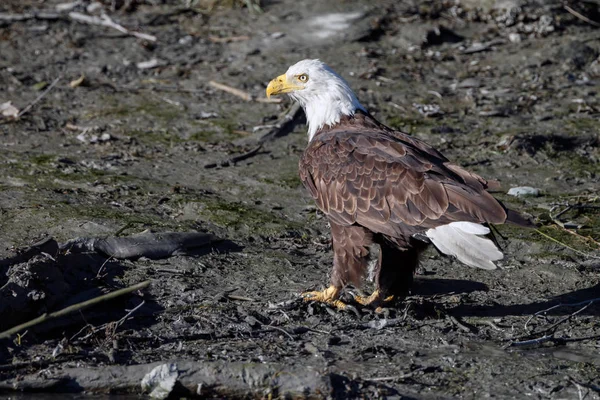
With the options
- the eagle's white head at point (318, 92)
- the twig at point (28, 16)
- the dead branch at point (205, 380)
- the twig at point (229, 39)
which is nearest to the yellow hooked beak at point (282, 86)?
the eagle's white head at point (318, 92)

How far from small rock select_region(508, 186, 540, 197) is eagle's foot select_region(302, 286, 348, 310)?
246cm

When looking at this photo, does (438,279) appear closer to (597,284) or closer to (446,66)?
(597,284)

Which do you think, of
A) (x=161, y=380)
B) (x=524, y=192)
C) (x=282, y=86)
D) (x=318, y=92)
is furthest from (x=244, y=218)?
(x=161, y=380)

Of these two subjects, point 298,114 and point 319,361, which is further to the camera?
point 298,114

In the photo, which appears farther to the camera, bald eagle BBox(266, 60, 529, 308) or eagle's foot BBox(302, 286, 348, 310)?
eagle's foot BBox(302, 286, 348, 310)

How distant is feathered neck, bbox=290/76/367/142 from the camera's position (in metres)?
6.25

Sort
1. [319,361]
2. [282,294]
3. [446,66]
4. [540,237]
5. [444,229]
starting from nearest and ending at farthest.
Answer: [319,361] < [444,229] < [282,294] < [540,237] < [446,66]

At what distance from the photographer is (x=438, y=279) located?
6086 millimetres

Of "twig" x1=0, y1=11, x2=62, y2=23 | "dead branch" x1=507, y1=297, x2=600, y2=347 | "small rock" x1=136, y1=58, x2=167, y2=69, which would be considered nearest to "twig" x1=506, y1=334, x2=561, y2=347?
"dead branch" x1=507, y1=297, x2=600, y2=347

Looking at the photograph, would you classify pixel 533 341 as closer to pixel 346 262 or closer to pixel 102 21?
pixel 346 262

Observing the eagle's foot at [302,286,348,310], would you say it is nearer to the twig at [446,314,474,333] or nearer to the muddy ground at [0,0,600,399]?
the muddy ground at [0,0,600,399]

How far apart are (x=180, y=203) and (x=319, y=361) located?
2594 millimetres

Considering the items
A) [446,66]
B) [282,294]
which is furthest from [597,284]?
[446,66]

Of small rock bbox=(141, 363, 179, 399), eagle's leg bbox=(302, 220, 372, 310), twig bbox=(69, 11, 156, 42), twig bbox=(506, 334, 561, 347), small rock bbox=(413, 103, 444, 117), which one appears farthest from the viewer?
twig bbox=(69, 11, 156, 42)
